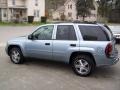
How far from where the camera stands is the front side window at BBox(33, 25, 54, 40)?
792cm

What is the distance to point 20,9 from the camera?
52.7 m

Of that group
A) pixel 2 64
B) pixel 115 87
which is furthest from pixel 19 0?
pixel 115 87

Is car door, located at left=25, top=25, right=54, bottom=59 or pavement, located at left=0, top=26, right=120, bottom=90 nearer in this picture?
pavement, located at left=0, top=26, right=120, bottom=90

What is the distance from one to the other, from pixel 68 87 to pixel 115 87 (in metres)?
1.29

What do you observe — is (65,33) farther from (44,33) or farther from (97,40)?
(97,40)

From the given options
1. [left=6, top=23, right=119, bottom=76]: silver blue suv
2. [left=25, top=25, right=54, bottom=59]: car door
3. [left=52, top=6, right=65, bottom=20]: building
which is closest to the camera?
[left=6, top=23, right=119, bottom=76]: silver blue suv

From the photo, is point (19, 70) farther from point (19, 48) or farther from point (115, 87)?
point (115, 87)

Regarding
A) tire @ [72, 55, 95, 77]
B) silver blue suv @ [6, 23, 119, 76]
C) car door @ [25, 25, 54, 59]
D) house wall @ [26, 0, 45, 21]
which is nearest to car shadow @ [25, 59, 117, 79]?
tire @ [72, 55, 95, 77]

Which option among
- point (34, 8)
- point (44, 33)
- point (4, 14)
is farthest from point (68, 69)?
point (34, 8)

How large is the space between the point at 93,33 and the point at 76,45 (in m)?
0.64

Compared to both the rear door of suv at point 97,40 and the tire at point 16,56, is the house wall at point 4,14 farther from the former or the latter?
the rear door of suv at point 97,40

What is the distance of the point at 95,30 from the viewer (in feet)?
23.4

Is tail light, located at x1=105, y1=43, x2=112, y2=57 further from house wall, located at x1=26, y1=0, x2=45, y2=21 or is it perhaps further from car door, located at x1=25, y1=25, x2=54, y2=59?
house wall, located at x1=26, y1=0, x2=45, y2=21

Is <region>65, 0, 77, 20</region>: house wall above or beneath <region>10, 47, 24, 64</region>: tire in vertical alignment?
above
